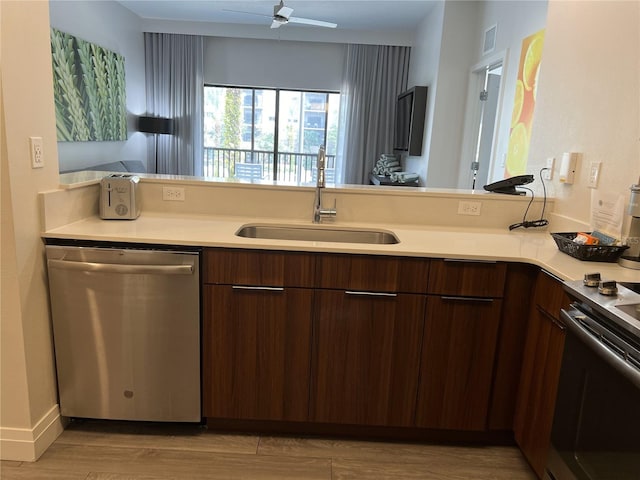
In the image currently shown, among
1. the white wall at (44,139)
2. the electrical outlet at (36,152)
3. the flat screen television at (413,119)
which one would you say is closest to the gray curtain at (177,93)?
the flat screen television at (413,119)

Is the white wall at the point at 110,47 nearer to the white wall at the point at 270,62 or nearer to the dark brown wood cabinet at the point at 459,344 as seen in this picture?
the white wall at the point at 270,62

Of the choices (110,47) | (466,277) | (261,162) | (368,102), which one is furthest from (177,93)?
(466,277)

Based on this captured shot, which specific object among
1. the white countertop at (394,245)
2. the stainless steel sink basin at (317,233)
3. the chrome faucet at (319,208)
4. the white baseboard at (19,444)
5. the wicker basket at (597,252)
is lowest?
the white baseboard at (19,444)

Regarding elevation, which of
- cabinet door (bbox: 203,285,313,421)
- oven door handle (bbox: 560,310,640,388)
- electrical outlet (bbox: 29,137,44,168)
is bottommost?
cabinet door (bbox: 203,285,313,421)

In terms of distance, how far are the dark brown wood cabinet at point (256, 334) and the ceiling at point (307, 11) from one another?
14.8 ft

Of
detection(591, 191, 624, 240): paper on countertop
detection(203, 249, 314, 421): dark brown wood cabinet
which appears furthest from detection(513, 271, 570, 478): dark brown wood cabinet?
detection(203, 249, 314, 421): dark brown wood cabinet

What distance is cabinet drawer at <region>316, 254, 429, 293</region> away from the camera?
1.92 m

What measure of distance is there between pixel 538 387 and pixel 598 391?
18.7 inches

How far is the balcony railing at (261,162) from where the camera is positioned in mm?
7637

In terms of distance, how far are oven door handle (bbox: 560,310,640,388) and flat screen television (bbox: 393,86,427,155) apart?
449cm

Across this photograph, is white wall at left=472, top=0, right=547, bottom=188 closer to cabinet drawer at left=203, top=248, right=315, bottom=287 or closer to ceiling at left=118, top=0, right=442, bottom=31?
ceiling at left=118, top=0, right=442, bottom=31

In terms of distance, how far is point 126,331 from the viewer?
6.47 feet

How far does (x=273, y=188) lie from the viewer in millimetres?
2469

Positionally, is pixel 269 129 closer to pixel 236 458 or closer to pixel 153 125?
pixel 153 125
